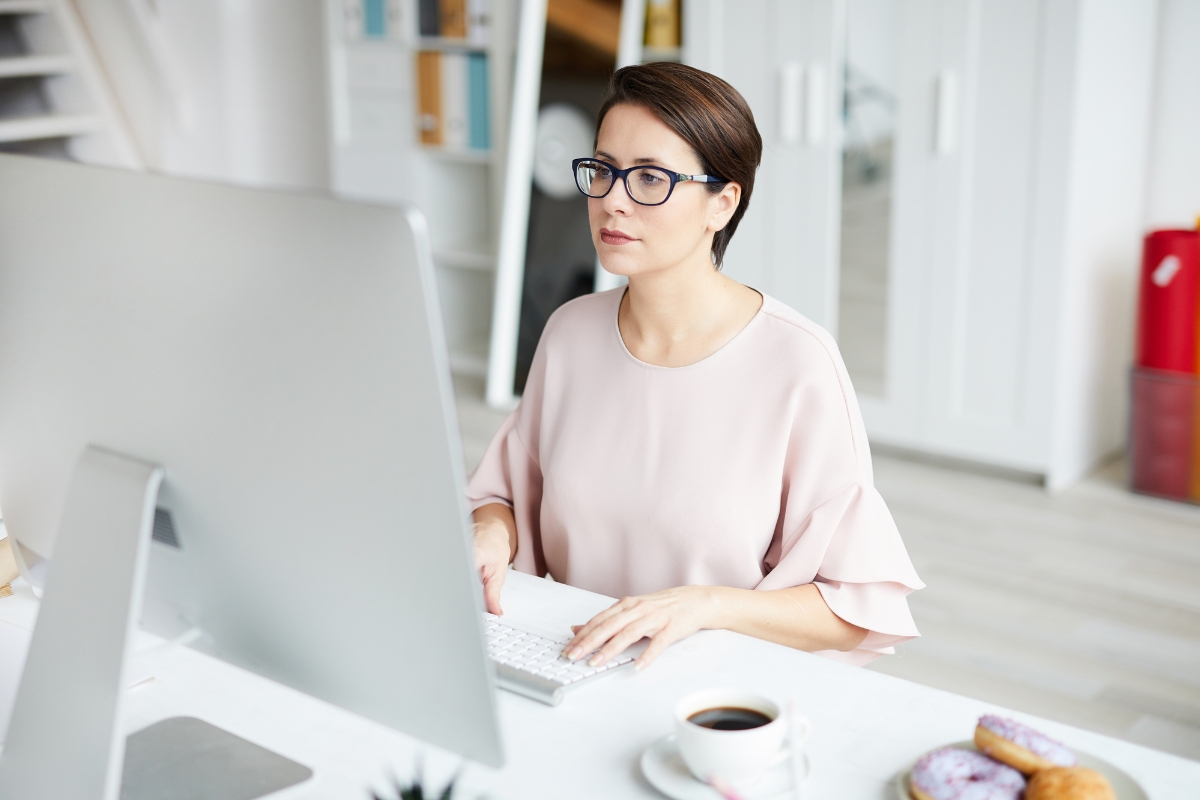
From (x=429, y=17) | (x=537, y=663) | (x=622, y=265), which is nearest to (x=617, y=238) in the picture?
(x=622, y=265)

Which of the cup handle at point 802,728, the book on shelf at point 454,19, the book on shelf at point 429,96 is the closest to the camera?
the cup handle at point 802,728

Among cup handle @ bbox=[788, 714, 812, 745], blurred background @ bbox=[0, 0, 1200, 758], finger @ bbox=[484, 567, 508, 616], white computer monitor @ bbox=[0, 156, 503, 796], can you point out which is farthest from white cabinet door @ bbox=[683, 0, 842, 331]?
white computer monitor @ bbox=[0, 156, 503, 796]

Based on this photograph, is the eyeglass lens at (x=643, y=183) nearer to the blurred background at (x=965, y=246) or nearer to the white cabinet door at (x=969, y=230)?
the blurred background at (x=965, y=246)

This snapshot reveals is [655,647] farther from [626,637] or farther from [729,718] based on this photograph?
[729,718]

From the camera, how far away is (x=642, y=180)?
4.86 feet

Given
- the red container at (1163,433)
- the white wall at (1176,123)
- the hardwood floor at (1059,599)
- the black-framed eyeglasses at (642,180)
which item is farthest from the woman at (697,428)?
the white wall at (1176,123)

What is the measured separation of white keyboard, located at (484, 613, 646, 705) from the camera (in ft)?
3.70

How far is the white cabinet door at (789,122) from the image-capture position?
3662 millimetres

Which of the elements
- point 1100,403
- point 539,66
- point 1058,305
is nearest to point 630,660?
point 1058,305

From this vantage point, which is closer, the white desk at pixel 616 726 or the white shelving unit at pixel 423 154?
the white desk at pixel 616 726

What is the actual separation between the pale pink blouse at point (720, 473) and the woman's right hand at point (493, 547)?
6cm

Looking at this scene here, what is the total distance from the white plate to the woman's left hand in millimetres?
290

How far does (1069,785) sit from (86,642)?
0.73 meters

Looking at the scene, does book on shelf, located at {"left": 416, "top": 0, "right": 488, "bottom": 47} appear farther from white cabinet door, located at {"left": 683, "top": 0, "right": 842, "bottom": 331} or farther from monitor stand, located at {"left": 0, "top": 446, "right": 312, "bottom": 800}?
monitor stand, located at {"left": 0, "top": 446, "right": 312, "bottom": 800}
